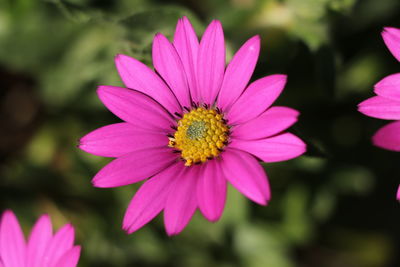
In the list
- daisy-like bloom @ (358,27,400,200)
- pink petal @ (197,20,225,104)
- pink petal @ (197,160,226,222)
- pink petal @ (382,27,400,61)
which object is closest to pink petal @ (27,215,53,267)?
pink petal @ (197,160,226,222)

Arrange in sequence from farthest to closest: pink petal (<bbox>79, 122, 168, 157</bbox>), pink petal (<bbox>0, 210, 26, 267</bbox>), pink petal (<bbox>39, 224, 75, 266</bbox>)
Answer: pink petal (<bbox>0, 210, 26, 267</bbox>) → pink petal (<bbox>39, 224, 75, 266</bbox>) → pink petal (<bbox>79, 122, 168, 157</bbox>)

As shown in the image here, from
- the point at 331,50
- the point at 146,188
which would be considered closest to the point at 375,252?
the point at 331,50

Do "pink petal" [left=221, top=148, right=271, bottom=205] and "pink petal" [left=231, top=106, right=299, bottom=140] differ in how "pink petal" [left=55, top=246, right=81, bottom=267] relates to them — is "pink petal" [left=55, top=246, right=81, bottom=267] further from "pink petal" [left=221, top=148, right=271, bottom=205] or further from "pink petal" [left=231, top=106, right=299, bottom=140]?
"pink petal" [left=231, top=106, right=299, bottom=140]

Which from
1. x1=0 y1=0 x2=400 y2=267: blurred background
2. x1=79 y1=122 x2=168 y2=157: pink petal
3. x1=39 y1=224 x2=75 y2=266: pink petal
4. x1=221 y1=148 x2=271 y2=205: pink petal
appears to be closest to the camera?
x1=221 y1=148 x2=271 y2=205: pink petal

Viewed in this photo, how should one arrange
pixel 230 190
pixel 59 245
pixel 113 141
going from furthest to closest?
pixel 230 190 → pixel 59 245 → pixel 113 141

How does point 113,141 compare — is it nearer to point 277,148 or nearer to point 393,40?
point 277,148

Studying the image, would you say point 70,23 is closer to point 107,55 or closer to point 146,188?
point 107,55

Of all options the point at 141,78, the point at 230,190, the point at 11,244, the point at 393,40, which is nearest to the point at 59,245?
the point at 11,244
